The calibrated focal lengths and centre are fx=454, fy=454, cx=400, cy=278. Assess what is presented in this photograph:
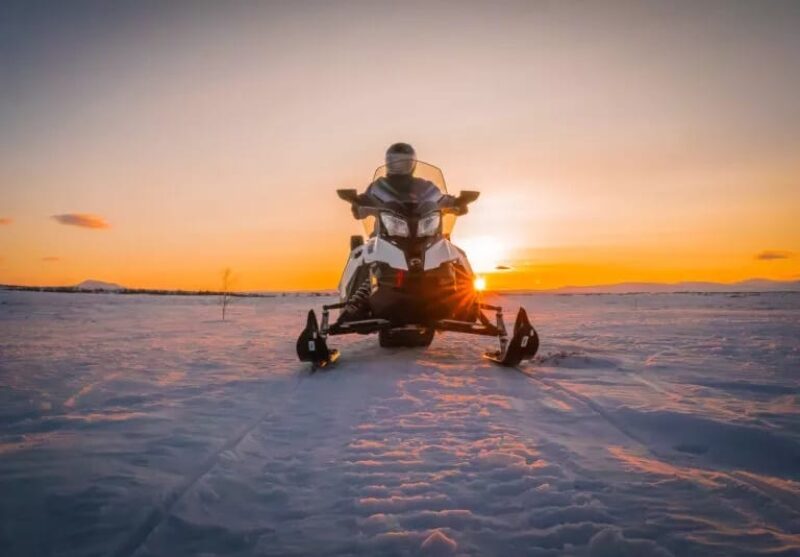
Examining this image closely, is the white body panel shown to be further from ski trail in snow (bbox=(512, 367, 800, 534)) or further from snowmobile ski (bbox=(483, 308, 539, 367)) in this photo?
ski trail in snow (bbox=(512, 367, 800, 534))

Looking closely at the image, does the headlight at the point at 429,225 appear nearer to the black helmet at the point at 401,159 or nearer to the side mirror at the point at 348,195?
the black helmet at the point at 401,159

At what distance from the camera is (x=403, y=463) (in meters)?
2.84

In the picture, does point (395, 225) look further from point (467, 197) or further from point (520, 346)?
point (520, 346)

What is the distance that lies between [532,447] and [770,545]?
1.38 meters

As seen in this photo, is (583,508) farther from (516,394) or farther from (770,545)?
(516,394)

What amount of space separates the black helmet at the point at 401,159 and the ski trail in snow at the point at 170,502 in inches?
188

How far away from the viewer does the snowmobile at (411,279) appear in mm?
6219

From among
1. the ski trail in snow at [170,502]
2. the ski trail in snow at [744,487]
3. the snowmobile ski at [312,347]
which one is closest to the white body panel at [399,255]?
the snowmobile ski at [312,347]

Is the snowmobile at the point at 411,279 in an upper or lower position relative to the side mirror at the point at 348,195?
lower

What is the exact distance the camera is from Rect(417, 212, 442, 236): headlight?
6379 millimetres

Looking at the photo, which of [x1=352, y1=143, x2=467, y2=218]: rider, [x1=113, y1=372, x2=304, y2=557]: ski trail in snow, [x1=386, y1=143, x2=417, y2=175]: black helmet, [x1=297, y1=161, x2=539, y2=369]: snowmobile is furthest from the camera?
[x1=386, y1=143, x2=417, y2=175]: black helmet

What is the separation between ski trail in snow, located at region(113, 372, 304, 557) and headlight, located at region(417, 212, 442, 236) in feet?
11.8

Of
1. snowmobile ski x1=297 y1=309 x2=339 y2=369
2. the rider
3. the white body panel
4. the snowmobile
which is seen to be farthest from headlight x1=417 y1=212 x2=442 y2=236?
snowmobile ski x1=297 y1=309 x2=339 y2=369

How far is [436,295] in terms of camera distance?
20.6 feet
